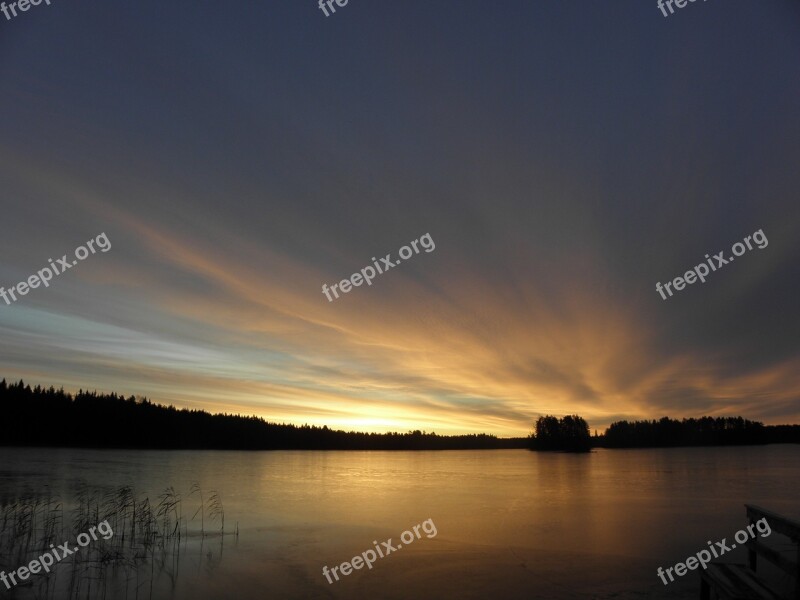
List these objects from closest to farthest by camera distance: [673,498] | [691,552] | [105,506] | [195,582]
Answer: [195,582] → [691,552] → [105,506] → [673,498]

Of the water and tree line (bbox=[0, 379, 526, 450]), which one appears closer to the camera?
the water

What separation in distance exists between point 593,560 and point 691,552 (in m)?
5.35

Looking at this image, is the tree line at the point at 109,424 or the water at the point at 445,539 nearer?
the water at the point at 445,539

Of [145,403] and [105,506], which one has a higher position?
[145,403]

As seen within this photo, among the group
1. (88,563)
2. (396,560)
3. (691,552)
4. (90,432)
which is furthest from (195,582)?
(90,432)

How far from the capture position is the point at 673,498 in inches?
1698

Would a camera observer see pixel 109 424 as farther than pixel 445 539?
Yes

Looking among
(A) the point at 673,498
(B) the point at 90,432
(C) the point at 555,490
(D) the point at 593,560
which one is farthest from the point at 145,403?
(D) the point at 593,560

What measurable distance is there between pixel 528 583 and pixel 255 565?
8.86 metres

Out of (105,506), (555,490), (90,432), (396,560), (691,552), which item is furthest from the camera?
(90,432)

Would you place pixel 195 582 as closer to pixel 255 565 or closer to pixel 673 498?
pixel 255 565

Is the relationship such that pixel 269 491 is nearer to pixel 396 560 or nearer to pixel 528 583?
pixel 396 560

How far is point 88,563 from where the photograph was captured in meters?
17.3

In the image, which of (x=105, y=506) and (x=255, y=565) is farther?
(x=105, y=506)
